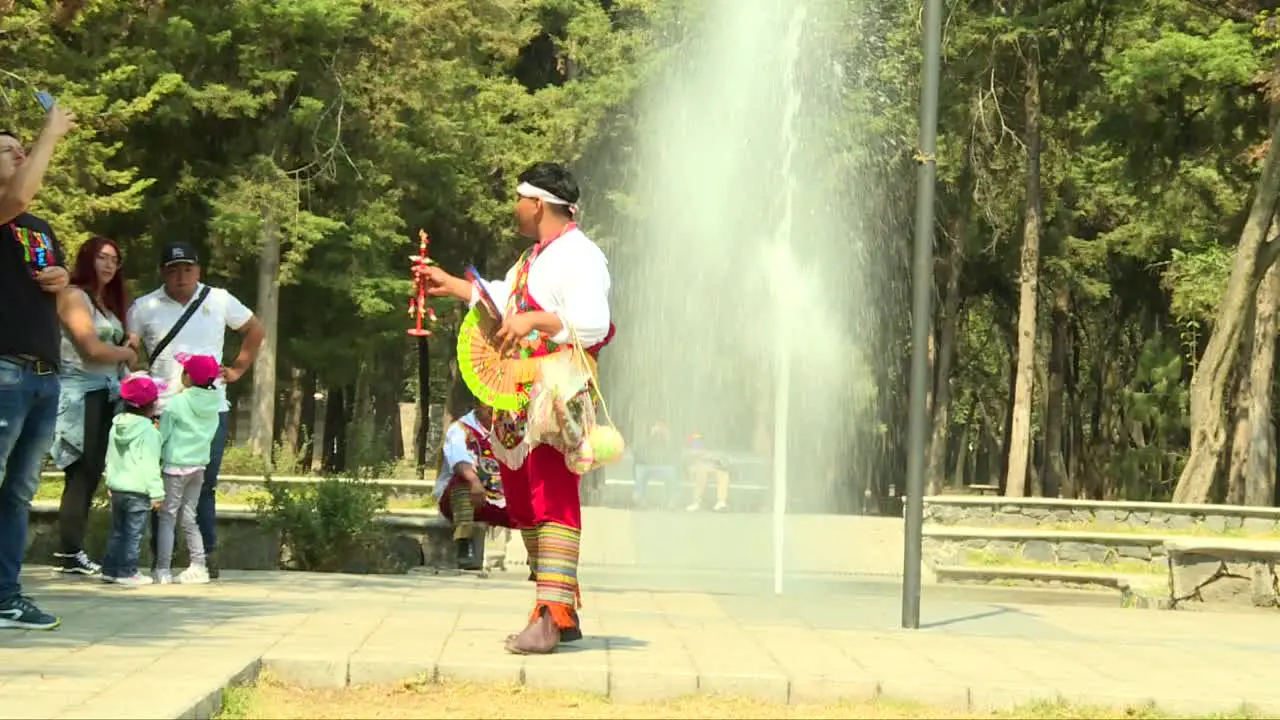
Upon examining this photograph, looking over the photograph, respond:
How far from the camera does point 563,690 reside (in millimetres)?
7547

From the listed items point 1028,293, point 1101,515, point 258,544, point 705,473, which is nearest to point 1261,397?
point 1028,293

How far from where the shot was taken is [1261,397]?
36.8 m

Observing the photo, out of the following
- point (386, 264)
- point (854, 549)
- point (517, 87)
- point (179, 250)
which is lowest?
point (854, 549)

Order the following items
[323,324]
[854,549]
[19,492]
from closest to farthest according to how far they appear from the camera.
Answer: [19,492] → [854,549] → [323,324]

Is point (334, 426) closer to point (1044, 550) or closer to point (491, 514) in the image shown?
point (1044, 550)

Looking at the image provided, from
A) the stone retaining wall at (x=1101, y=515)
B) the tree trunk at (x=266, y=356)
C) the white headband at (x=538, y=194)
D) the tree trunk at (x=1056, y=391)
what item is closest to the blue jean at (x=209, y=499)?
the white headband at (x=538, y=194)

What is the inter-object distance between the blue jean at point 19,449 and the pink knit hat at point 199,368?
8.64ft

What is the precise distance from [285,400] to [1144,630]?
46.8m

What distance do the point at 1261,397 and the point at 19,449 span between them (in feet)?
104

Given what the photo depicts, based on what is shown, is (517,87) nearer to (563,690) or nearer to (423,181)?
(423,181)

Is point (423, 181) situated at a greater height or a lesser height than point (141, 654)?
greater

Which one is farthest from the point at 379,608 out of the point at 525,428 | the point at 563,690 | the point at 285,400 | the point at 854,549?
the point at 285,400

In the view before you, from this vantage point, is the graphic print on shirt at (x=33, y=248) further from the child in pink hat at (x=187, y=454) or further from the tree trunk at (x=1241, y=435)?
the tree trunk at (x=1241, y=435)

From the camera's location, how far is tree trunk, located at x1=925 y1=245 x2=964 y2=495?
1619 inches
